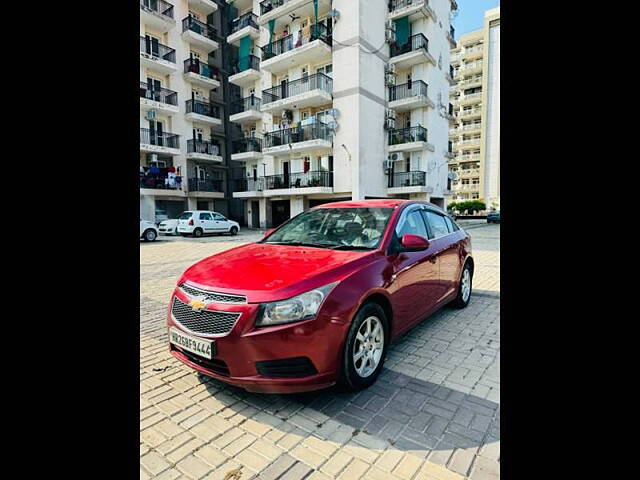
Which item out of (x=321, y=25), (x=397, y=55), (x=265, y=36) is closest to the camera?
(x=321, y=25)

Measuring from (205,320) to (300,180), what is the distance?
67.9 feet

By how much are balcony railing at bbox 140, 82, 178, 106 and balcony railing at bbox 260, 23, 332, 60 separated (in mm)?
6912

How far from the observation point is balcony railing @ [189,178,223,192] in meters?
25.6

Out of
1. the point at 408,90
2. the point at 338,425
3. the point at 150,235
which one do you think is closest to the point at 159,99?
the point at 150,235

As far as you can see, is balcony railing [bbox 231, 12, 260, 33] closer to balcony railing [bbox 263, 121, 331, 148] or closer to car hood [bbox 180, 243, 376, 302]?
balcony railing [bbox 263, 121, 331, 148]

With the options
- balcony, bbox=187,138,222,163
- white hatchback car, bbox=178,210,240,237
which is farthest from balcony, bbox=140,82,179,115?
white hatchback car, bbox=178,210,240,237

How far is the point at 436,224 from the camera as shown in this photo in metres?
4.60
